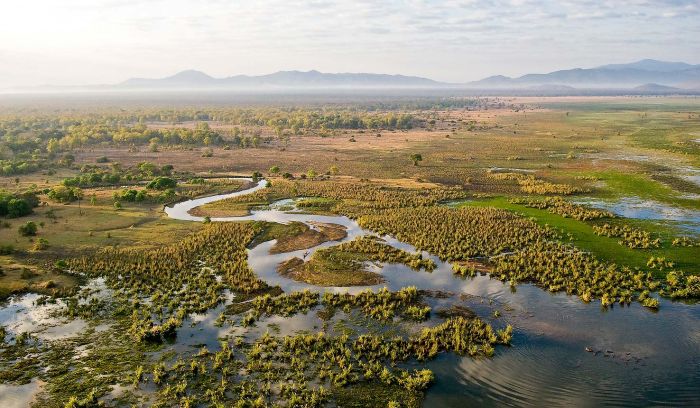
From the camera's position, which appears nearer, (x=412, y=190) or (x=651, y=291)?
(x=651, y=291)

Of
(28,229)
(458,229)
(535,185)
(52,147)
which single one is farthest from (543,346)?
(52,147)

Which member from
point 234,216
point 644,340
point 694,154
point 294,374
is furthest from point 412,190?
point 694,154

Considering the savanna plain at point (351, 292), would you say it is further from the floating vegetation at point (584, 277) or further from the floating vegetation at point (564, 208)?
the floating vegetation at point (564, 208)

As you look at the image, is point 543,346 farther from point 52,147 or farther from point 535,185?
point 52,147

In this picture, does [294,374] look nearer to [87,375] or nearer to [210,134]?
[87,375]

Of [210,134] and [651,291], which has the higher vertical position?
[210,134]

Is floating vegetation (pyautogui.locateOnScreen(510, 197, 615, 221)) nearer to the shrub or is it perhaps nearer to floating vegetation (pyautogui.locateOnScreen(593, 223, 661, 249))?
floating vegetation (pyautogui.locateOnScreen(593, 223, 661, 249))

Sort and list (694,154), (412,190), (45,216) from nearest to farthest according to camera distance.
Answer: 1. (45,216)
2. (412,190)
3. (694,154)
